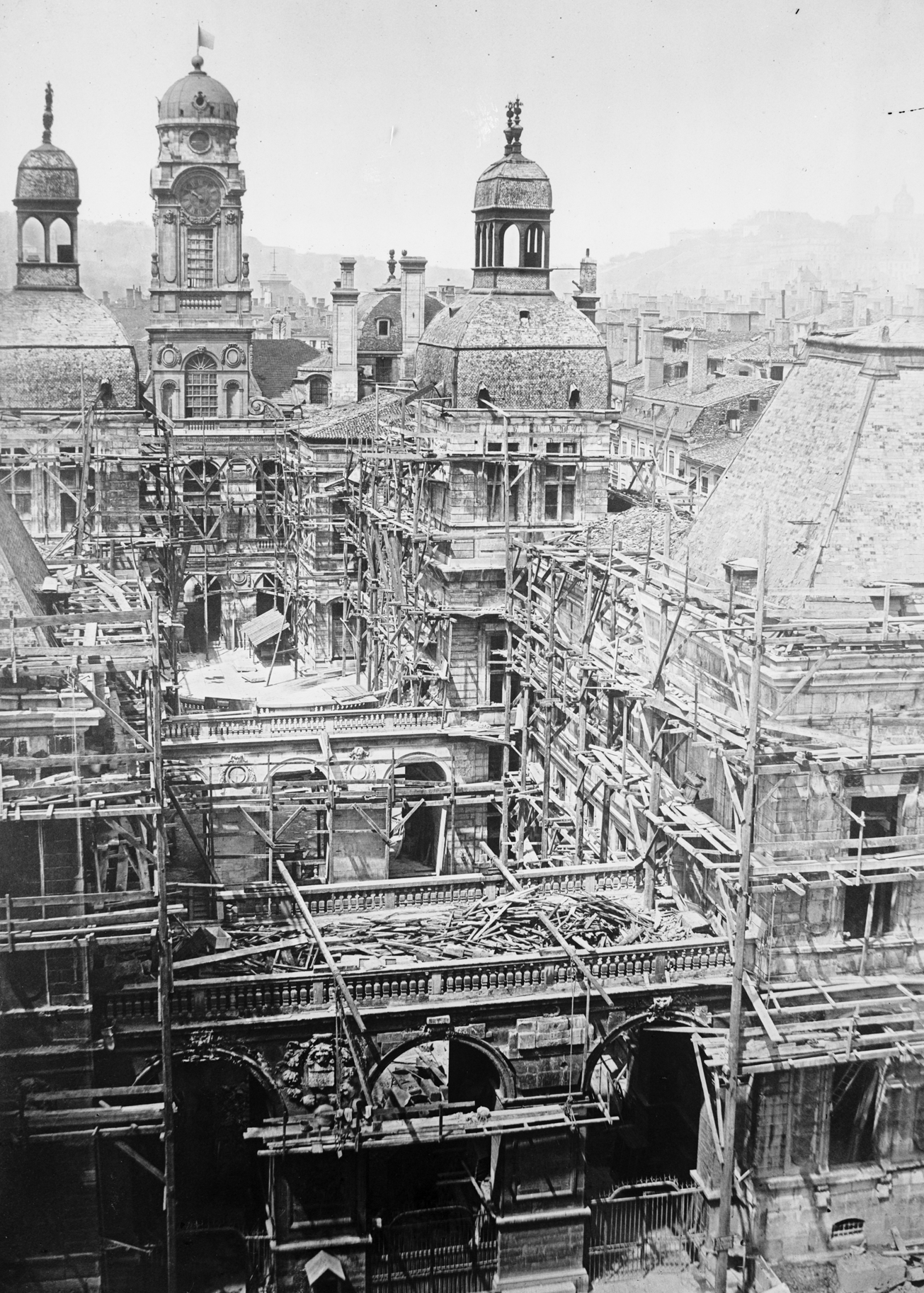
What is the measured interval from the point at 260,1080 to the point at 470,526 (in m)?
20.1

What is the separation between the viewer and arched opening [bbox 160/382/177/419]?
58.4m

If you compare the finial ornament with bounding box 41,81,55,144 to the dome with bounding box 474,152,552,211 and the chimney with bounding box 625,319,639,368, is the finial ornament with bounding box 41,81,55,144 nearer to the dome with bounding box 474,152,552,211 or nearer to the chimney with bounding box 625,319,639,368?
the dome with bounding box 474,152,552,211

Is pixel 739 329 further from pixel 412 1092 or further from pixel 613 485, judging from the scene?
pixel 412 1092

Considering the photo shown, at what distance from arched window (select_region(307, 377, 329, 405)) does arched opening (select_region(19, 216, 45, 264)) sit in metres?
14.8

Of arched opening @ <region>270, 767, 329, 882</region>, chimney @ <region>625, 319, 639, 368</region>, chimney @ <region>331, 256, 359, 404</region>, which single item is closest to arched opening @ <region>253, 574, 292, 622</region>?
chimney @ <region>331, 256, 359, 404</region>

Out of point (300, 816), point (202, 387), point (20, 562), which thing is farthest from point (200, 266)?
point (20, 562)

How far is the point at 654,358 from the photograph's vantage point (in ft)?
266

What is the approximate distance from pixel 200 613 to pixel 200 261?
577 inches

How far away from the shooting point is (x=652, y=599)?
2778 cm

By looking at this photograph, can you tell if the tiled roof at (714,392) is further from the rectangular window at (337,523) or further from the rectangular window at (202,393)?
the rectangular window at (202,393)

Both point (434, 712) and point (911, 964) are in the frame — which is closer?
point (911, 964)

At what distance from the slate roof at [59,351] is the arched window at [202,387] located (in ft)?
20.1

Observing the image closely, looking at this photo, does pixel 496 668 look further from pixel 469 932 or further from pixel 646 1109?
pixel 469 932

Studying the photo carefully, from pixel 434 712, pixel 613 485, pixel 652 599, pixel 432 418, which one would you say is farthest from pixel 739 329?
pixel 652 599
